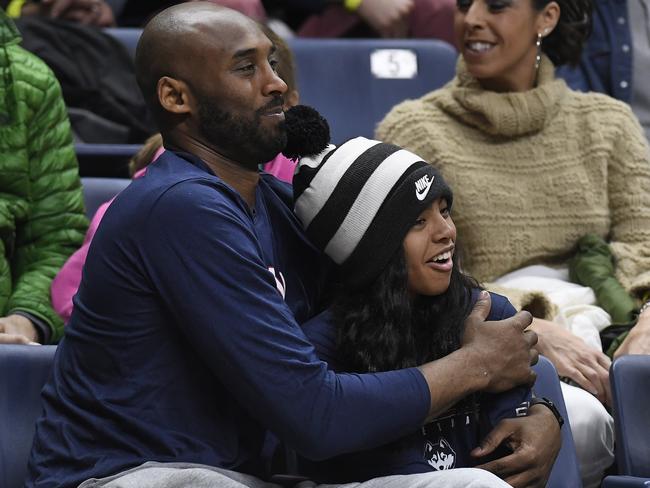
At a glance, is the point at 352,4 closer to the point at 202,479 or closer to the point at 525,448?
the point at 525,448

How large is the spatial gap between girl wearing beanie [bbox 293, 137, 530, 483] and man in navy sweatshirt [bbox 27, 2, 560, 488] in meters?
0.08

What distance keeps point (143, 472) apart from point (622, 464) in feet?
3.27

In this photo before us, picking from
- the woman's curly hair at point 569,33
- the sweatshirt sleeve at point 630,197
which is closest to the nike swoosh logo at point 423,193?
the sweatshirt sleeve at point 630,197

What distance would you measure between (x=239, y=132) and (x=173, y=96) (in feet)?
0.40

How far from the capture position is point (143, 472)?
6.35 feet

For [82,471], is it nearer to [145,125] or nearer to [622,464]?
[622,464]

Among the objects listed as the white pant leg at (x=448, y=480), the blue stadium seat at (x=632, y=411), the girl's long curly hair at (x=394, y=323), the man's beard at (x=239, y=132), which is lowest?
the blue stadium seat at (x=632, y=411)

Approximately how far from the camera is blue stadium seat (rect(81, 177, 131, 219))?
10.8 feet

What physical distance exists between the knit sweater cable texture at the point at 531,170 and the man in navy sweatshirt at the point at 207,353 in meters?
1.08

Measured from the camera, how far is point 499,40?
3.43 meters

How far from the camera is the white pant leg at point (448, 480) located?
1.92 m

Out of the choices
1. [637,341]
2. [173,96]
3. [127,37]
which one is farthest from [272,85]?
[127,37]

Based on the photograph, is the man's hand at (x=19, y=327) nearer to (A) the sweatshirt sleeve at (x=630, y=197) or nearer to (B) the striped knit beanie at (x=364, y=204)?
(B) the striped knit beanie at (x=364, y=204)

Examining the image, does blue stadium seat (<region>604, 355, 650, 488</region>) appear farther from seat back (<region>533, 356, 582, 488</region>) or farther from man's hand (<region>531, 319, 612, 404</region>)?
man's hand (<region>531, 319, 612, 404</region>)
